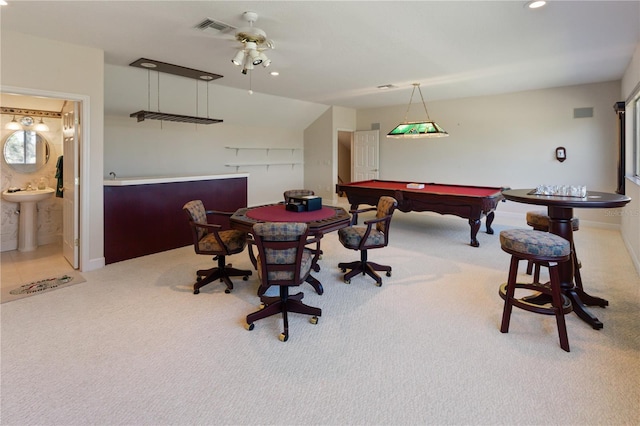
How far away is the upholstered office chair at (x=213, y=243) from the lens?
3316 mm

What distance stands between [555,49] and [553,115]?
2.77 metres

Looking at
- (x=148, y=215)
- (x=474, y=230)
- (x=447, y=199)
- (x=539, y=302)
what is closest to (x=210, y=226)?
(x=148, y=215)

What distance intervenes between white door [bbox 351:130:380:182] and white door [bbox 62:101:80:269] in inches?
260

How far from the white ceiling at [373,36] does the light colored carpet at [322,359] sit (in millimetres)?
2603

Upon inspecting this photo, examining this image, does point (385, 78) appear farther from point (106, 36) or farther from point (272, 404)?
point (272, 404)

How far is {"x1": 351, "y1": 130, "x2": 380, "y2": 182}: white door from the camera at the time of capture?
903 cm

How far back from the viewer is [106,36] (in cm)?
361

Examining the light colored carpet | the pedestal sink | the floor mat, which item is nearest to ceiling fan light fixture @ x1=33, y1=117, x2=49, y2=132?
the pedestal sink

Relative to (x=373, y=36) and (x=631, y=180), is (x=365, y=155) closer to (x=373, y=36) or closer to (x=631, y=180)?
(x=373, y=36)

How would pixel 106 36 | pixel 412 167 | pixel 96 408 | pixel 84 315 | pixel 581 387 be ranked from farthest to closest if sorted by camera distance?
pixel 412 167 → pixel 106 36 → pixel 84 315 → pixel 581 387 → pixel 96 408

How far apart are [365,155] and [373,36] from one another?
5570mm

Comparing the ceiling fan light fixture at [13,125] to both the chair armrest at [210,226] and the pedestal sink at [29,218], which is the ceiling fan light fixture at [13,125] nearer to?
the pedestal sink at [29,218]

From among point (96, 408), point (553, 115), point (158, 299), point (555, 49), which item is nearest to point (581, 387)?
point (96, 408)

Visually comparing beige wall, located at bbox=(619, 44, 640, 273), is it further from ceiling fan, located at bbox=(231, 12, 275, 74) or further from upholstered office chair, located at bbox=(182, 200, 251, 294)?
upholstered office chair, located at bbox=(182, 200, 251, 294)
